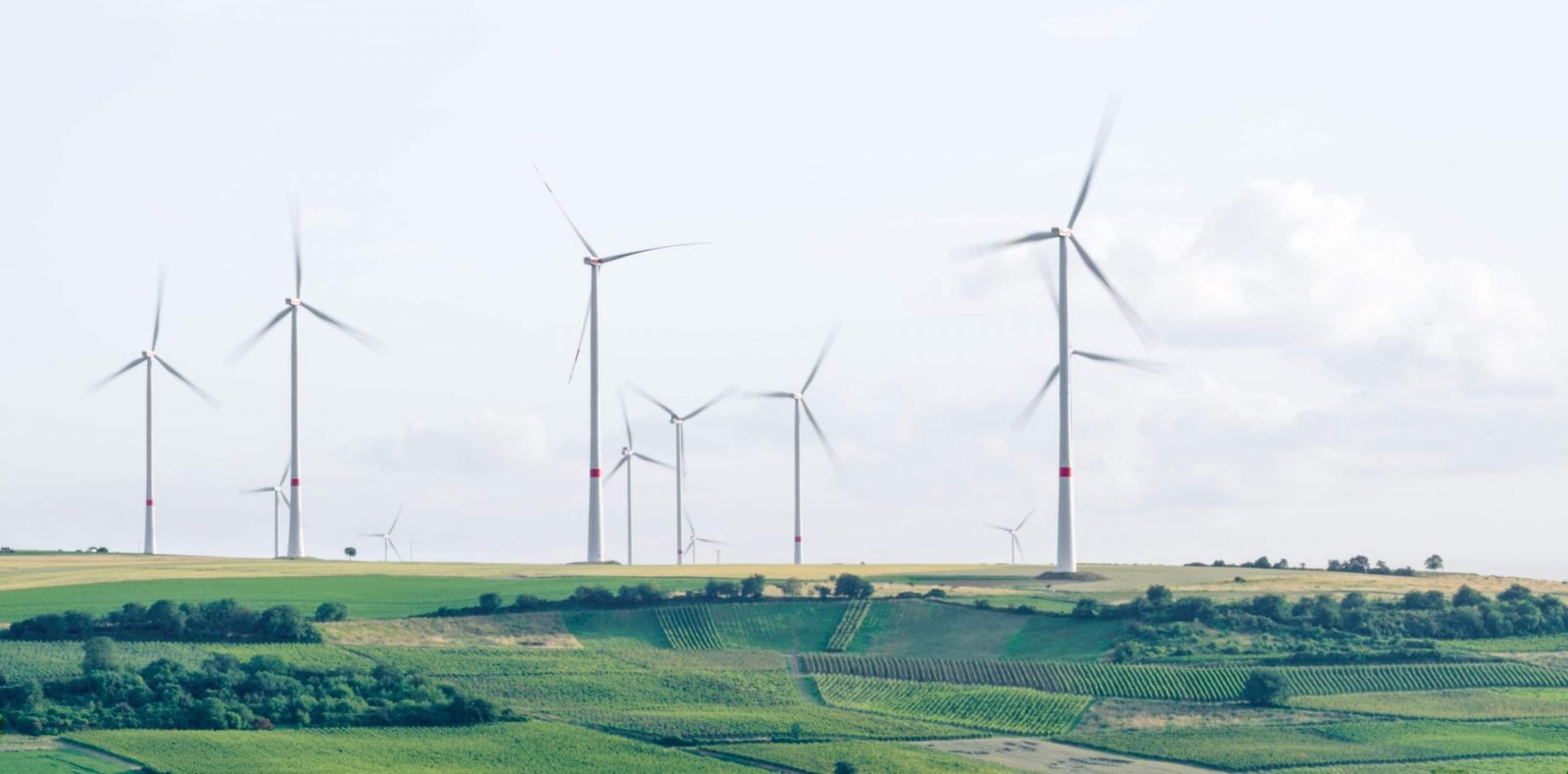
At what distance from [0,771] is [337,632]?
48.7 metres

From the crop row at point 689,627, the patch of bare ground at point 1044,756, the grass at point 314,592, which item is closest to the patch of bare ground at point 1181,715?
the patch of bare ground at point 1044,756

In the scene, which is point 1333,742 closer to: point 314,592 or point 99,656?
point 99,656

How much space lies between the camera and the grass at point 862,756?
334ft

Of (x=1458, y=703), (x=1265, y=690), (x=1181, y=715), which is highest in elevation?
(x=1265, y=690)

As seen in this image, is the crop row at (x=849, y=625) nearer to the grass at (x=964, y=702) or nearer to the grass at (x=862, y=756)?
the grass at (x=964, y=702)

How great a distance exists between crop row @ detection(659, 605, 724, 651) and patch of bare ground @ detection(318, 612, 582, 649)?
26.1 ft

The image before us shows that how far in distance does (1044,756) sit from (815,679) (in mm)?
32848

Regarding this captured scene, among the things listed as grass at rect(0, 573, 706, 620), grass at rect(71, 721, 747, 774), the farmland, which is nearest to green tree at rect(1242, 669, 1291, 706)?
the farmland

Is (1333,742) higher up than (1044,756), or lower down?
higher up

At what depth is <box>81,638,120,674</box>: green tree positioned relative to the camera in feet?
409

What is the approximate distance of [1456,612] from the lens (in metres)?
153

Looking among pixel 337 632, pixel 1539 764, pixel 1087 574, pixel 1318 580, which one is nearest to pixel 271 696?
pixel 337 632

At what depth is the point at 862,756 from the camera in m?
105

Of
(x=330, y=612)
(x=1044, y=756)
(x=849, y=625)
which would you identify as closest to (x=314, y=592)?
(x=330, y=612)
